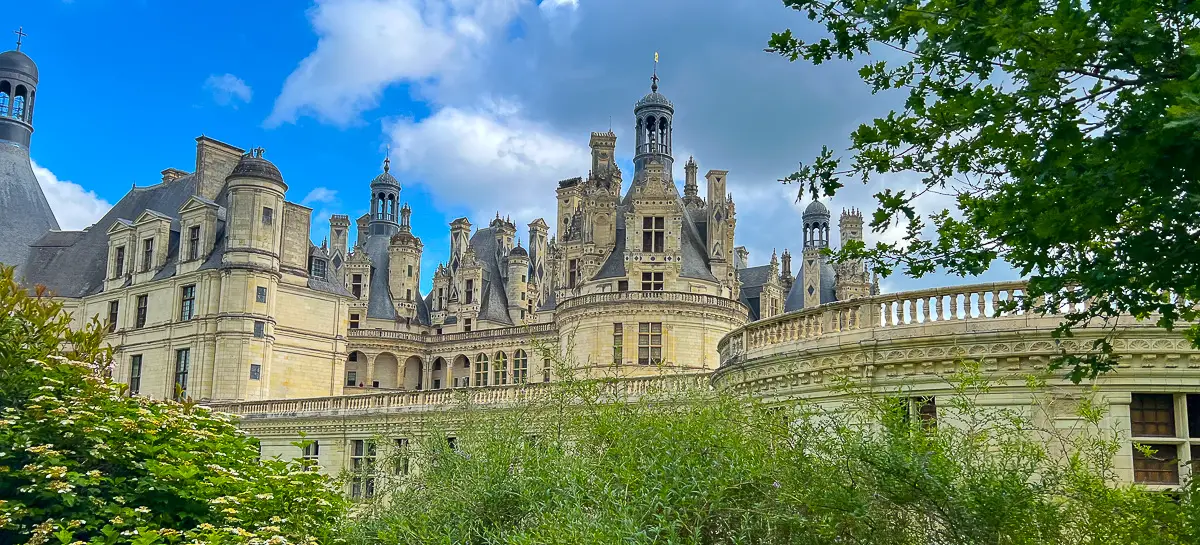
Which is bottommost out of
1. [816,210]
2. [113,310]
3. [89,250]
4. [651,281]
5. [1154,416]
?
[1154,416]

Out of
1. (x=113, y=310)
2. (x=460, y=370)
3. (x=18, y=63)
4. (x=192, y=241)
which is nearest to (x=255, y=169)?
(x=192, y=241)

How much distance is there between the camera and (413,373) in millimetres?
57188

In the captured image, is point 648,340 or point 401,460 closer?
point 401,460

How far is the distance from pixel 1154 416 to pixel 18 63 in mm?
52187

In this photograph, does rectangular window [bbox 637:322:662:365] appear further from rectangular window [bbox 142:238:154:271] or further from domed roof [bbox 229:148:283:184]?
rectangular window [bbox 142:238:154:271]

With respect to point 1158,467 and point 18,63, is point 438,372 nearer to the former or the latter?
point 18,63

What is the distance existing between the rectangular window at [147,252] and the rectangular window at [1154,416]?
39914mm

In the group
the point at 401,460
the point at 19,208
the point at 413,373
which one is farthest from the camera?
the point at 413,373

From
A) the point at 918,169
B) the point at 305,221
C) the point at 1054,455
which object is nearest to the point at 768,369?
the point at 1054,455

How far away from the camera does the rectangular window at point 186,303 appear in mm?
39594

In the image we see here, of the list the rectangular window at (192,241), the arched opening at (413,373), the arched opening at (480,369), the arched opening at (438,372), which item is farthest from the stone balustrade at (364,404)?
the arched opening at (438,372)

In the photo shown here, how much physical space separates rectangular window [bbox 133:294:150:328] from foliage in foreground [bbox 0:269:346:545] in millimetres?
31120

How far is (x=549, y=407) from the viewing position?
10.8 meters

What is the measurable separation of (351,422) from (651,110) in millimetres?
18469
